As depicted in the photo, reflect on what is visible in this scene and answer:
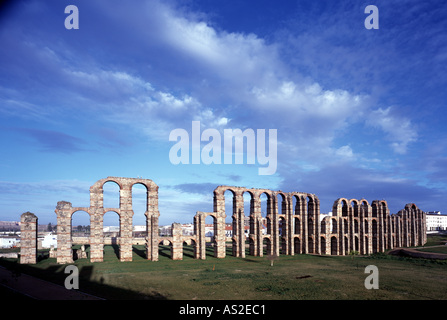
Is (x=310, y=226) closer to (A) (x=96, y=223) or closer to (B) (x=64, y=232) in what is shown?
(A) (x=96, y=223)

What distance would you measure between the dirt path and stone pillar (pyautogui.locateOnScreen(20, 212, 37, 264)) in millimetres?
9335

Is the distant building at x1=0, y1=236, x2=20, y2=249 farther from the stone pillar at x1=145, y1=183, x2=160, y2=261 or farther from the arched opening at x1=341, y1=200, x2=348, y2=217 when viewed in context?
the arched opening at x1=341, y1=200, x2=348, y2=217

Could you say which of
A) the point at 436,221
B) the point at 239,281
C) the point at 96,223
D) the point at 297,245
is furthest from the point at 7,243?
the point at 436,221

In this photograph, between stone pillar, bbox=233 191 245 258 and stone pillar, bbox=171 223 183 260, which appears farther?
stone pillar, bbox=233 191 245 258

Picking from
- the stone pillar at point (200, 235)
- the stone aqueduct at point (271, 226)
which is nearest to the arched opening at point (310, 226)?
the stone aqueduct at point (271, 226)

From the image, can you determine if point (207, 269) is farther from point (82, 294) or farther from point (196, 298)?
point (82, 294)

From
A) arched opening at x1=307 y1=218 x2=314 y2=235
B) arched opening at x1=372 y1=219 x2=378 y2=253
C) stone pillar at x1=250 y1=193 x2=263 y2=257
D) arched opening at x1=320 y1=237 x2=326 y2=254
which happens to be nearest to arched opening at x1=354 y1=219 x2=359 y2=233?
arched opening at x1=372 y1=219 x2=378 y2=253

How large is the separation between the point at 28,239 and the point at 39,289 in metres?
16.1

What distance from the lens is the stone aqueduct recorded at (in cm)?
3650

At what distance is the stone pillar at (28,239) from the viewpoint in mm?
33594

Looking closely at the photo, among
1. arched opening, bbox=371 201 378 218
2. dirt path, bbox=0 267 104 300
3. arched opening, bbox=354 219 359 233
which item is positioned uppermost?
arched opening, bbox=371 201 378 218
